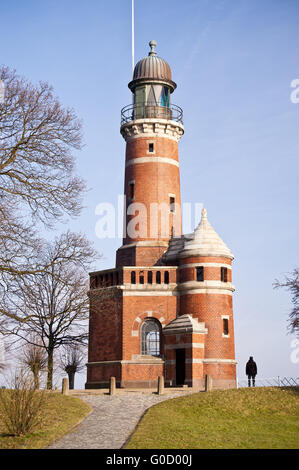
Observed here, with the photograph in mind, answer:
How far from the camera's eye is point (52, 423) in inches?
880

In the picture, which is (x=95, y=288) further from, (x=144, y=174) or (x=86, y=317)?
(x=144, y=174)

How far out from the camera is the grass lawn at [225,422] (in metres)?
20.4

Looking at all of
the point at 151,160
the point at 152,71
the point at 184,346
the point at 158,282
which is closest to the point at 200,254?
the point at 158,282

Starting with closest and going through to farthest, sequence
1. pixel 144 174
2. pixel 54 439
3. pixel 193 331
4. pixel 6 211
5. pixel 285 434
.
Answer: pixel 54 439
pixel 6 211
pixel 285 434
pixel 193 331
pixel 144 174

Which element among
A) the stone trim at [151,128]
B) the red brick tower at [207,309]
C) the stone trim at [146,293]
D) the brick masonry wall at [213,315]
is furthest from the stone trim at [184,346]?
the stone trim at [151,128]

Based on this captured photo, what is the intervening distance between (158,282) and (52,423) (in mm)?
21305

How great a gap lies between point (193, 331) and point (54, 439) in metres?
20.4

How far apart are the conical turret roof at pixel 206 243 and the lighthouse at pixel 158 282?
73mm

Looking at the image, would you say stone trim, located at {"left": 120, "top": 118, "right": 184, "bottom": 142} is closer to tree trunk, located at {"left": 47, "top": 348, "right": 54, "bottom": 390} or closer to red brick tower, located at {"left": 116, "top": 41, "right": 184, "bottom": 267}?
red brick tower, located at {"left": 116, "top": 41, "right": 184, "bottom": 267}

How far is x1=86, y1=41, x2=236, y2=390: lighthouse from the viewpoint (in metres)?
40.6
